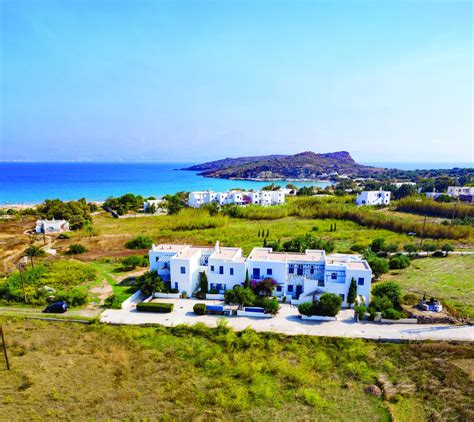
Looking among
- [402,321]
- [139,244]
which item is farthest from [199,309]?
[139,244]

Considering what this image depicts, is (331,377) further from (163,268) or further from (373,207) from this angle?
(373,207)

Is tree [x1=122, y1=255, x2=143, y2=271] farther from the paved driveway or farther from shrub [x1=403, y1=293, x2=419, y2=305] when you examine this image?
shrub [x1=403, y1=293, x2=419, y2=305]

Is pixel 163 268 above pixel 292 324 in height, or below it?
above

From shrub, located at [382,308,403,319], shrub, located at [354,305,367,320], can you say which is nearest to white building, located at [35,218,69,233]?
shrub, located at [354,305,367,320]

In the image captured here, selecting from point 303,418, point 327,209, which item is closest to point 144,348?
point 303,418

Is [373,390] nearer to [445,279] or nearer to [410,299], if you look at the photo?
[410,299]

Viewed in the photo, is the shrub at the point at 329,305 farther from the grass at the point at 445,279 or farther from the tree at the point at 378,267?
the tree at the point at 378,267
